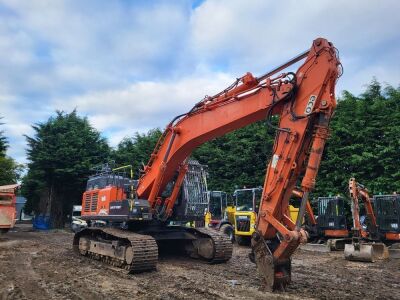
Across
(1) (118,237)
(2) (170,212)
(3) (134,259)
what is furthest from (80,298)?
(2) (170,212)

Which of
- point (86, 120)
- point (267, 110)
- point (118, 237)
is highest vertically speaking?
point (86, 120)

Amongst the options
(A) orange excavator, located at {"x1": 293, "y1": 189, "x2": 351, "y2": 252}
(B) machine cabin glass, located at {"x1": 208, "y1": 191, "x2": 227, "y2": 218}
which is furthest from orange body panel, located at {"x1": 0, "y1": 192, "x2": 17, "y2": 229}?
(A) orange excavator, located at {"x1": 293, "y1": 189, "x2": 351, "y2": 252}

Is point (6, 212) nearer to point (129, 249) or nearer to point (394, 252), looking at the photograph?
point (129, 249)

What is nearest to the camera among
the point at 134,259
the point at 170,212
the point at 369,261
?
the point at 134,259

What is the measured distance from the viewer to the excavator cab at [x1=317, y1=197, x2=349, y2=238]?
1803 cm

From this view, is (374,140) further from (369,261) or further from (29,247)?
(29,247)

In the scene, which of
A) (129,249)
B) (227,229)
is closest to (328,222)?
(227,229)

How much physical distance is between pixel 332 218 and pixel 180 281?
11550mm

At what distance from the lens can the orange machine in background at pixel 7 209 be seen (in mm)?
19375

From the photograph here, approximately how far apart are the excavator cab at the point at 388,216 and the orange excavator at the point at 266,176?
803 centimetres

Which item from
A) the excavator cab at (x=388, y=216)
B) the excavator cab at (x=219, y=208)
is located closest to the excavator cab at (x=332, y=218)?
the excavator cab at (x=388, y=216)

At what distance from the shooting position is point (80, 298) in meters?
6.90

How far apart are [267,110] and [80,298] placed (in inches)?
183

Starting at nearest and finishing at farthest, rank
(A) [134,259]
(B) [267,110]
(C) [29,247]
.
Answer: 1. (B) [267,110]
2. (A) [134,259]
3. (C) [29,247]
